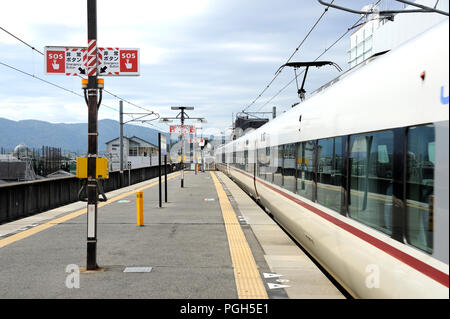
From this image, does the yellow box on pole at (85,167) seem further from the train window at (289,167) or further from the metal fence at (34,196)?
the metal fence at (34,196)

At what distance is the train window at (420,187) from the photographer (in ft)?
11.0

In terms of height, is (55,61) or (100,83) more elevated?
(55,61)

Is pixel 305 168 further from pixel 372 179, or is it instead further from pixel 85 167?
pixel 85 167

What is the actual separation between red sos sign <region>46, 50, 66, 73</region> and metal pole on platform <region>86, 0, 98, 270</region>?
0.38m

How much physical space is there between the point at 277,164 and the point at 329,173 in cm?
512

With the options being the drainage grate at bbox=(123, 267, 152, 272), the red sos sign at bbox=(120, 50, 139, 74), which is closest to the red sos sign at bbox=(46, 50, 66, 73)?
the red sos sign at bbox=(120, 50, 139, 74)

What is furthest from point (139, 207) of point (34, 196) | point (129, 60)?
point (129, 60)

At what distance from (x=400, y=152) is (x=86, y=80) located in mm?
4767

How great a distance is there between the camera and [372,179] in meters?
4.61

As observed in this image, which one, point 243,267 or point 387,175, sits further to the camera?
point 243,267

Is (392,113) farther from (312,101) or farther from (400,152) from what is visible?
(312,101)

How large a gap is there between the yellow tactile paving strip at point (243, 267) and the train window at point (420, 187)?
229 centimetres

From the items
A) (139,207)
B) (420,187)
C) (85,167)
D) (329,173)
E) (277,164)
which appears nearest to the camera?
(420,187)

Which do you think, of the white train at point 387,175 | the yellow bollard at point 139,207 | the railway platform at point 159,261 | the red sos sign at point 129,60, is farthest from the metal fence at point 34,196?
the white train at point 387,175
